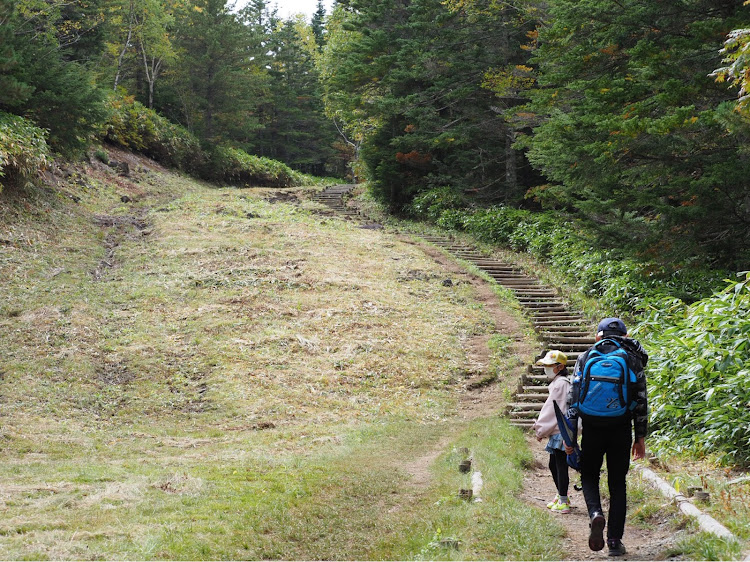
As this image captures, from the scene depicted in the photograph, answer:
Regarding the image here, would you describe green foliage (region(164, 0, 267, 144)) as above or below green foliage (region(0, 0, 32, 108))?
above

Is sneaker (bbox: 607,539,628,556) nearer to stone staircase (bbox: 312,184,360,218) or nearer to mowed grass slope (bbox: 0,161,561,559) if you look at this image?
mowed grass slope (bbox: 0,161,561,559)

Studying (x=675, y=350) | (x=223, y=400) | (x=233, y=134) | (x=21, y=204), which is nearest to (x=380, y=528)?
(x=675, y=350)

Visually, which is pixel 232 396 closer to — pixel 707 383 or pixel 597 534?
pixel 707 383

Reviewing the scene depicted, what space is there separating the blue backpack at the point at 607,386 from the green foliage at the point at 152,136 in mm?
32158

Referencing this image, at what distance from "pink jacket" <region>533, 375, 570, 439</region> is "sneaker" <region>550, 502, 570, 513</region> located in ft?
2.36

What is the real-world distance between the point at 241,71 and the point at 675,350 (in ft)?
120

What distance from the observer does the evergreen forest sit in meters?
10.9

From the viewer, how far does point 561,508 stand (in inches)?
248

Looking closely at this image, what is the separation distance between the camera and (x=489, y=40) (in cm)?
2716

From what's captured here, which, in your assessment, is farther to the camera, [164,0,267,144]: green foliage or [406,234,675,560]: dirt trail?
[164,0,267,144]: green foliage

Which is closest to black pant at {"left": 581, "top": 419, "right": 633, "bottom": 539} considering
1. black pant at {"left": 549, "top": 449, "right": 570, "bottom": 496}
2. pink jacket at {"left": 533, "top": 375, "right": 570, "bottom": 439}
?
pink jacket at {"left": 533, "top": 375, "right": 570, "bottom": 439}

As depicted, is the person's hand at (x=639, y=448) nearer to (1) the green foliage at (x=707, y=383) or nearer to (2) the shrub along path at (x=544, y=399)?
(2) the shrub along path at (x=544, y=399)

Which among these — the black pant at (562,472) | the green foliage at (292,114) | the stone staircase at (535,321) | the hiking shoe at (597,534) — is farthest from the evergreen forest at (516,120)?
the green foliage at (292,114)

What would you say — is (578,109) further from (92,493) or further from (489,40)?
(489,40)
